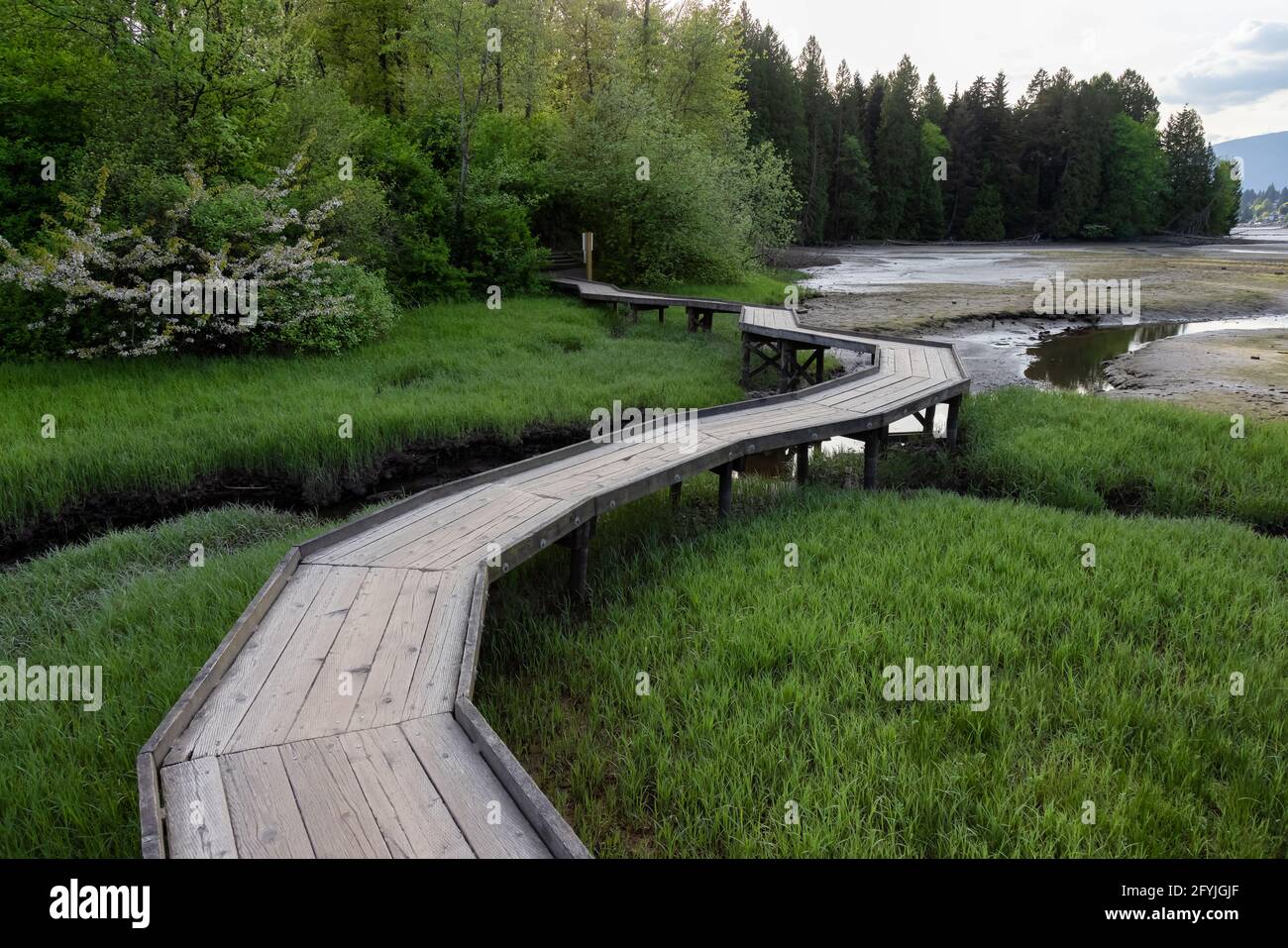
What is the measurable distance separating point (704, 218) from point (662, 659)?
18.7 m

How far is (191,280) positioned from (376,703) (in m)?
9.40

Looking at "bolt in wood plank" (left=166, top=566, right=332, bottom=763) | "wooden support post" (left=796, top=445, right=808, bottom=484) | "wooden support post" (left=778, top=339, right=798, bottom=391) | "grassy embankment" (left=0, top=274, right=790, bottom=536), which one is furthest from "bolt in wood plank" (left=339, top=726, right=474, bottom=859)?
"wooden support post" (left=778, top=339, right=798, bottom=391)

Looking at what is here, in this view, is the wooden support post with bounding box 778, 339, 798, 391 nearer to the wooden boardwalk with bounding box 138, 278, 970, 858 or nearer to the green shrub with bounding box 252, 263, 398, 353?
the wooden boardwalk with bounding box 138, 278, 970, 858

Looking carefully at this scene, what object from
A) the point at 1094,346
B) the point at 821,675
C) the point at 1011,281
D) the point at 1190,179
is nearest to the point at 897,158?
the point at 1190,179

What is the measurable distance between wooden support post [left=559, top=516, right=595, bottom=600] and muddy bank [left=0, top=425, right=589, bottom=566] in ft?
11.4

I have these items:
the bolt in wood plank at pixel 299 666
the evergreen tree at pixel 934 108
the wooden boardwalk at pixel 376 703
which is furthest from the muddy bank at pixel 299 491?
the evergreen tree at pixel 934 108

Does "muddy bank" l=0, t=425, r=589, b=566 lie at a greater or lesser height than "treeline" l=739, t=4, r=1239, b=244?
lesser

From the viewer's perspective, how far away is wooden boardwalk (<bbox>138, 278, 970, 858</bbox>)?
2547 millimetres

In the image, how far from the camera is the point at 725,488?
7.34 m

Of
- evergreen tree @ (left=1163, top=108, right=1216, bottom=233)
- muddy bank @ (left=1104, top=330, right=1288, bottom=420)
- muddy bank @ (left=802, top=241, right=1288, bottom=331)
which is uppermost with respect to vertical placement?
evergreen tree @ (left=1163, top=108, right=1216, bottom=233)

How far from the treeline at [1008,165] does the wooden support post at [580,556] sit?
63096mm

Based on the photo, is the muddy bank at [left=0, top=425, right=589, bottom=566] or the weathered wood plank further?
the muddy bank at [left=0, top=425, right=589, bottom=566]

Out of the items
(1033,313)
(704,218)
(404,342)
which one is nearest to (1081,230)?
(1033,313)
